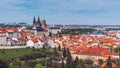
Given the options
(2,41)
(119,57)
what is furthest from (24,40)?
(119,57)

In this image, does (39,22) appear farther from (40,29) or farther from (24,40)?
(24,40)

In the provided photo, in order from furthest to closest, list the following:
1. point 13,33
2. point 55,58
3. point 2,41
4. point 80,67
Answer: point 13,33 → point 2,41 → point 55,58 → point 80,67

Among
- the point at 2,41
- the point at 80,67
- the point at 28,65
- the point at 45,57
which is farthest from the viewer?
the point at 2,41

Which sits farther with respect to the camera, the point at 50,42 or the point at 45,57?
the point at 50,42

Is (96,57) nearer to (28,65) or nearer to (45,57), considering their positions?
(45,57)

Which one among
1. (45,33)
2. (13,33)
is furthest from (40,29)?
(13,33)

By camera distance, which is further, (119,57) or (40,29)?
(40,29)

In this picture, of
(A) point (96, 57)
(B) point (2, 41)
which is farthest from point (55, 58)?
(B) point (2, 41)

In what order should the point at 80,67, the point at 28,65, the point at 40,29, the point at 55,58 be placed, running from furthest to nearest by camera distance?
the point at 40,29 < the point at 55,58 < the point at 28,65 < the point at 80,67

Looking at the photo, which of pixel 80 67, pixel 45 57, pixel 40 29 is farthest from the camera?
pixel 40 29
